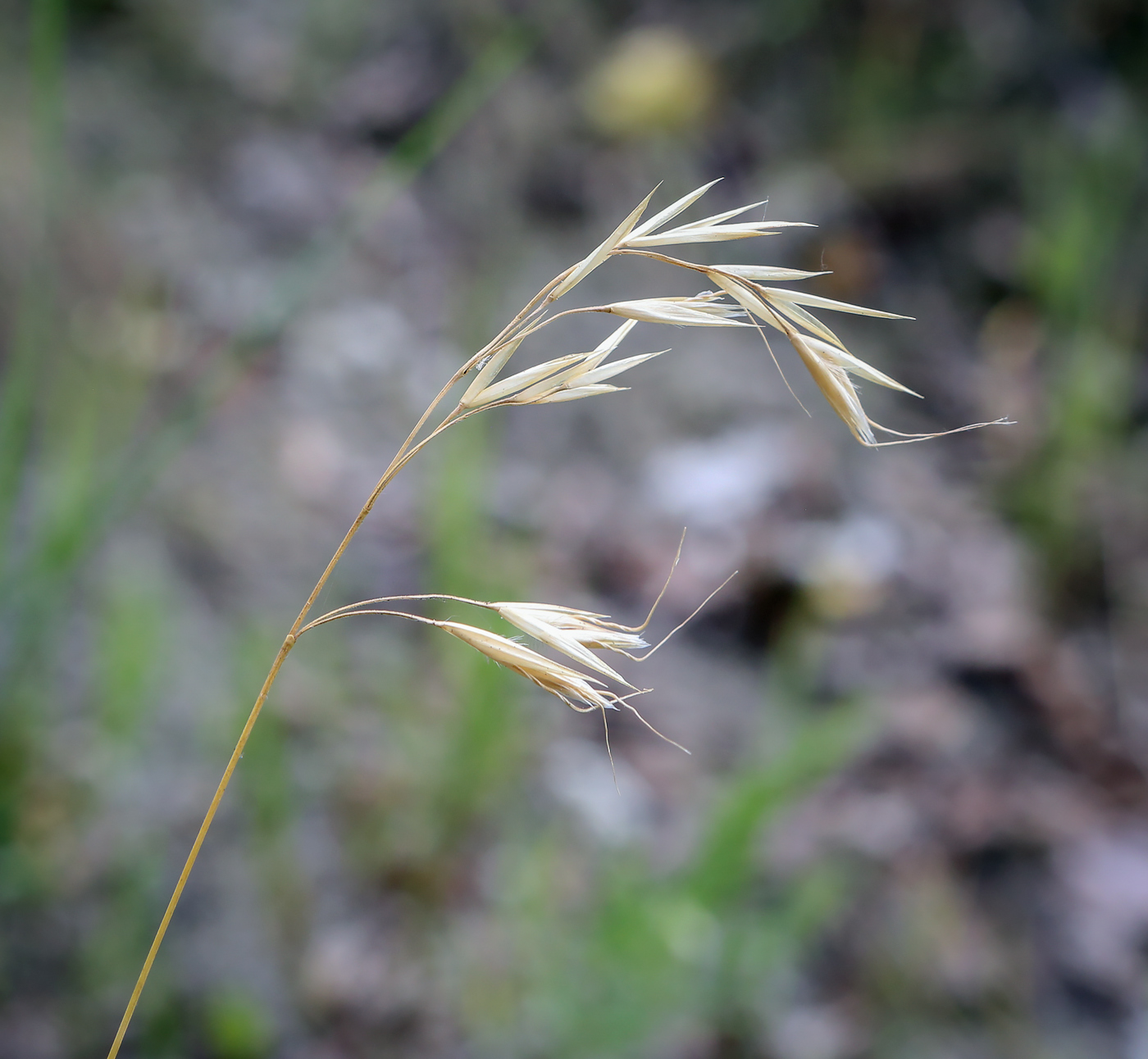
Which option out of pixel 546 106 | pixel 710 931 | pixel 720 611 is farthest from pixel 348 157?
pixel 710 931

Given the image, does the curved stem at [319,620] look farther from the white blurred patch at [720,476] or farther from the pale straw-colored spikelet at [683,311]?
the white blurred patch at [720,476]

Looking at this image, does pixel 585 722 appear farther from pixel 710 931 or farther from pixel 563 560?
pixel 710 931

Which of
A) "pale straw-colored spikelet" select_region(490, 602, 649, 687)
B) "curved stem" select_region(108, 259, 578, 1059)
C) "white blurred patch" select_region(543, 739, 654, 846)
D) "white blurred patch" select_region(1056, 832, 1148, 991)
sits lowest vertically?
"white blurred patch" select_region(1056, 832, 1148, 991)

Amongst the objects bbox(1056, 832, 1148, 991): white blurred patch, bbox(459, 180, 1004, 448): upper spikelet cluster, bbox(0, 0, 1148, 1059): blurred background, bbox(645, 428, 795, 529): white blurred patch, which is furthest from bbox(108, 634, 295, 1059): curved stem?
bbox(645, 428, 795, 529): white blurred patch

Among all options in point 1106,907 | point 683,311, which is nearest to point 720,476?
point 1106,907

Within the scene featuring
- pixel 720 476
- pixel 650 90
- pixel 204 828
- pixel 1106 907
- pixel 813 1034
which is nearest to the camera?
pixel 204 828

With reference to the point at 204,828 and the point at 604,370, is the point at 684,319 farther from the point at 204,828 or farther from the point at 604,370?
the point at 204,828

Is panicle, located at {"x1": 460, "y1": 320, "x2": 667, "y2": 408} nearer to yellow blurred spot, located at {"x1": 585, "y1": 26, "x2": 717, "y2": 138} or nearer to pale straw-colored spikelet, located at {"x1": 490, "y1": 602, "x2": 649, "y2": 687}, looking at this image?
pale straw-colored spikelet, located at {"x1": 490, "y1": 602, "x2": 649, "y2": 687}
